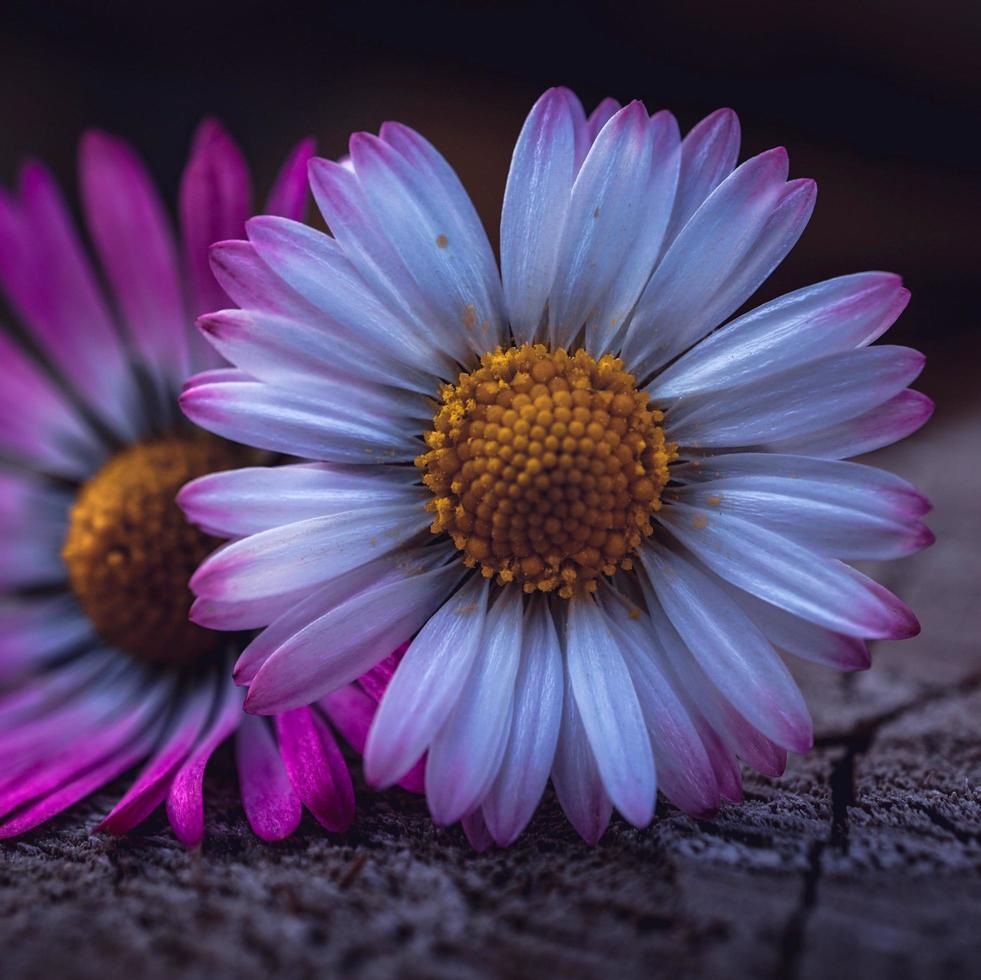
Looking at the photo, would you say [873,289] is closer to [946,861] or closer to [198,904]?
[946,861]

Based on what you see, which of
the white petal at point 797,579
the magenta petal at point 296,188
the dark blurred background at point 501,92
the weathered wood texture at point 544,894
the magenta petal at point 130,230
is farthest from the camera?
the dark blurred background at point 501,92

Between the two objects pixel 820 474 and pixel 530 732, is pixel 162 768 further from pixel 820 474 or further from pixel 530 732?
pixel 820 474

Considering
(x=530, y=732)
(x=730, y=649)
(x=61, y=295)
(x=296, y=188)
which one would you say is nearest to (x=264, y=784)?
(x=530, y=732)

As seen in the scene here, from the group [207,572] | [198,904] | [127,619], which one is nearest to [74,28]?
[127,619]

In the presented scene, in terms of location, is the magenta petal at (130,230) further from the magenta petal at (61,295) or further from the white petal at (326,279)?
the white petal at (326,279)

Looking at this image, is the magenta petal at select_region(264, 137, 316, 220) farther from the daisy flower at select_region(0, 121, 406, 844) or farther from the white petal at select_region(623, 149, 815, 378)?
the white petal at select_region(623, 149, 815, 378)

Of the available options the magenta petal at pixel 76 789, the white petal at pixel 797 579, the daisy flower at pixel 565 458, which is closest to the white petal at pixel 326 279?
the daisy flower at pixel 565 458

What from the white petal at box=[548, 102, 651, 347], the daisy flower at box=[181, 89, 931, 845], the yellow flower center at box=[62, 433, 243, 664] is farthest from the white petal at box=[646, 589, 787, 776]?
the yellow flower center at box=[62, 433, 243, 664]
